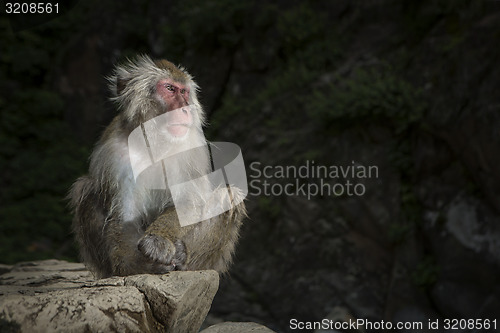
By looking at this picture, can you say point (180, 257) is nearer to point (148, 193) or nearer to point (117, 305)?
point (148, 193)

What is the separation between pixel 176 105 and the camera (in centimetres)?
312

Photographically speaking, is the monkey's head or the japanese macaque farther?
the monkey's head

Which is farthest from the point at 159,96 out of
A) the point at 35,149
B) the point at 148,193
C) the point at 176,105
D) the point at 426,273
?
the point at 35,149

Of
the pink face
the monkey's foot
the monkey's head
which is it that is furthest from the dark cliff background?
the monkey's foot

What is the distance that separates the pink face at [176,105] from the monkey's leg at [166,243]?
0.47m

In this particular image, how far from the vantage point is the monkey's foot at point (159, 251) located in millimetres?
2740

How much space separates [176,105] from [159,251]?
0.88m

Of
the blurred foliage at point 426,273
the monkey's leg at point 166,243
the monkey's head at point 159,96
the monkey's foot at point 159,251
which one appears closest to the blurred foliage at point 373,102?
the blurred foliage at point 426,273

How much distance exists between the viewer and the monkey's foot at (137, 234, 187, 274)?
8.99 ft

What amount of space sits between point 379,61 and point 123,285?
20.0 ft

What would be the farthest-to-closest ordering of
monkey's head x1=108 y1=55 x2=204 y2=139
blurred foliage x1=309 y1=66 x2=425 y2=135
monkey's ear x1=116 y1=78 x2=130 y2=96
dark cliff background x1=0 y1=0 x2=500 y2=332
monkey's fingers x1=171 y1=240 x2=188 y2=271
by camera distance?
blurred foliage x1=309 y1=66 x2=425 y2=135 < dark cliff background x1=0 y1=0 x2=500 y2=332 < monkey's ear x1=116 y1=78 x2=130 y2=96 < monkey's head x1=108 y1=55 x2=204 y2=139 < monkey's fingers x1=171 y1=240 x2=188 y2=271

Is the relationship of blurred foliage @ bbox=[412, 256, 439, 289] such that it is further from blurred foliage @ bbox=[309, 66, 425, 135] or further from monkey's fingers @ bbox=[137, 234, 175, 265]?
monkey's fingers @ bbox=[137, 234, 175, 265]

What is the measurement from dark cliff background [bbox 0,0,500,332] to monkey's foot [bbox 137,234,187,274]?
1856mm

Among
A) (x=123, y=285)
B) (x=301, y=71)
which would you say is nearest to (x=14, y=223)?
(x=301, y=71)
